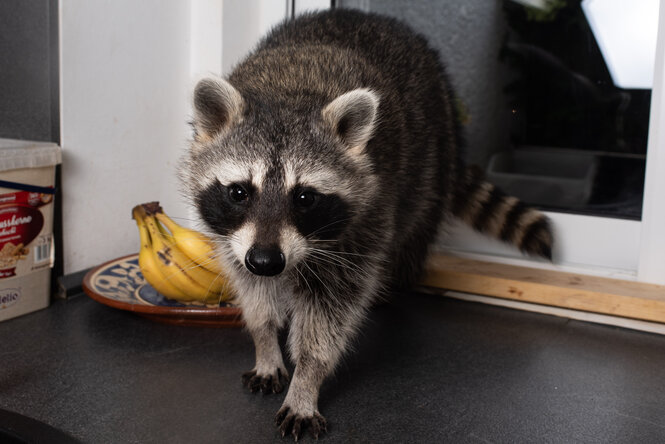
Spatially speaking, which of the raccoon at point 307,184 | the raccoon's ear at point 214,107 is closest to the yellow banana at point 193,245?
the raccoon at point 307,184

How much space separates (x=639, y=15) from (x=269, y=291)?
186cm

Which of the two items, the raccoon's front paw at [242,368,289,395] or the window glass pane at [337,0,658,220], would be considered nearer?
the raccoon's front paw at [242,368,289,395]

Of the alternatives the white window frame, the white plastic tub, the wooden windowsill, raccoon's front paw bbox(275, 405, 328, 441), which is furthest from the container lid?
the wooden windowsill

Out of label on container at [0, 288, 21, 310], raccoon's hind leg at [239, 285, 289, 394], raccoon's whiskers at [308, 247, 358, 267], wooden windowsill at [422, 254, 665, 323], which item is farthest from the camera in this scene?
wooden windowsill at [422, 254, 665, 323]

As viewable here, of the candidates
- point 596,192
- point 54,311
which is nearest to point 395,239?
point 596,192

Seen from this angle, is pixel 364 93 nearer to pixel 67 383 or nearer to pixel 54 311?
pixel 67 383

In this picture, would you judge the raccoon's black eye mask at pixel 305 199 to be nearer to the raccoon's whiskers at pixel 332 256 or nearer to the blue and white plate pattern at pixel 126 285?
the raccoon's whiskers at pixel 332 256

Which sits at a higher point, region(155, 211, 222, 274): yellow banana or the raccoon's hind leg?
region(155, 211, 222, 274): yellow banana

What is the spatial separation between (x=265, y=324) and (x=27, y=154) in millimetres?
992

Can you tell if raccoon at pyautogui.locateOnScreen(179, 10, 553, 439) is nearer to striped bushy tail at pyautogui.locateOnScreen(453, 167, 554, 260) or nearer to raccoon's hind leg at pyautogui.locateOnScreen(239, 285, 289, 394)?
raccoon's hind leg at pyautogui.locateOnScreen(239, 285, 289, 394)

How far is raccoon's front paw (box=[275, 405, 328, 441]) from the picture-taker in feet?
5.36

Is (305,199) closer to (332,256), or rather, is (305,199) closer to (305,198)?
(305,198)

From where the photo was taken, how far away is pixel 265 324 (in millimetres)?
1974

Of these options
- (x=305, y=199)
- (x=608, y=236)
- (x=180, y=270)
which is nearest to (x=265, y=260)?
(x=305, y=199)
